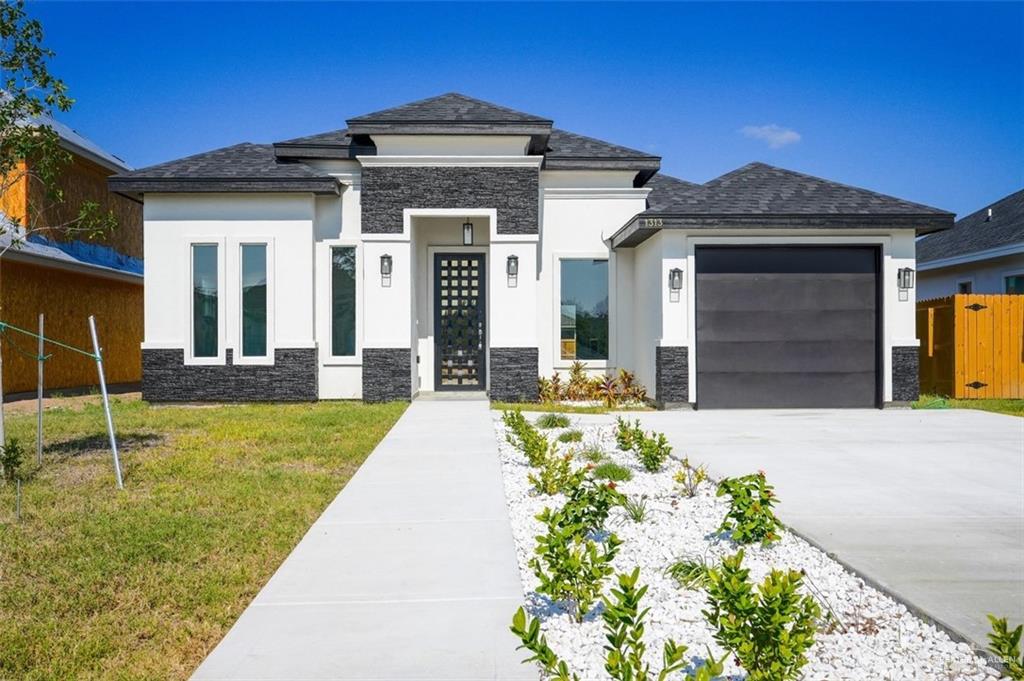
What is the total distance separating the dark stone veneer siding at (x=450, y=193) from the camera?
41.5 feet

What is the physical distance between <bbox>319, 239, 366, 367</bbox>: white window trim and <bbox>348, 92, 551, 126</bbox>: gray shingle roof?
2.26m

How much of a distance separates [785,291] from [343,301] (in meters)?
8.12

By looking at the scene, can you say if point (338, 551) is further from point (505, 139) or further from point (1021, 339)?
point (1021, 339)

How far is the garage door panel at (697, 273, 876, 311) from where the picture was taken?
12023mm

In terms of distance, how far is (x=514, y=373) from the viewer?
41.8ft

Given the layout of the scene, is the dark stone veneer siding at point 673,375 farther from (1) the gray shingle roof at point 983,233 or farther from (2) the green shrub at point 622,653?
(1) the gray shingle roof at point 983,233

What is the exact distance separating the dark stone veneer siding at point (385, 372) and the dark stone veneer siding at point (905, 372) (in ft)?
28.3

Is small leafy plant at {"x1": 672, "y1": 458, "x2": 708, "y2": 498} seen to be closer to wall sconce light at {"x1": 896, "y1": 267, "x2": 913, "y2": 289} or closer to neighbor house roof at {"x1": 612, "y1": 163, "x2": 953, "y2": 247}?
neighbor house roof at {"x1": 612, "y1": 163, "x2": 953, "y2": 247}

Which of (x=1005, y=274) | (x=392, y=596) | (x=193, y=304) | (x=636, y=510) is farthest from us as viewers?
(x=1005, y=274)

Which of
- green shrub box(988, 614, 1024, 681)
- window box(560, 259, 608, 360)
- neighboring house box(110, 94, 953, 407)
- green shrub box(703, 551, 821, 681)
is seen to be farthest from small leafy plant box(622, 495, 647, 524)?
window box(560, 259, 608, 360)

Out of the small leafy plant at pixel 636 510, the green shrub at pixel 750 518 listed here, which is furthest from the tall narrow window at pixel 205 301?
the green shrub at pixel 750 518

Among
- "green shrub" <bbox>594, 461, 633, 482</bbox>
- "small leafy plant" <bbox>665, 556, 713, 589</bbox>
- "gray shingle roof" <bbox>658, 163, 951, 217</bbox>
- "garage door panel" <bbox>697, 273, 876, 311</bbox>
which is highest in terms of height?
"gray shingle roof" <bbox>658, 163, 951, 217</bbox>

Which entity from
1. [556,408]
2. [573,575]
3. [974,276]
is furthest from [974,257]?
[573,575]

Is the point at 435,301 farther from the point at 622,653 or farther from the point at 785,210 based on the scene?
the point at 622,653
